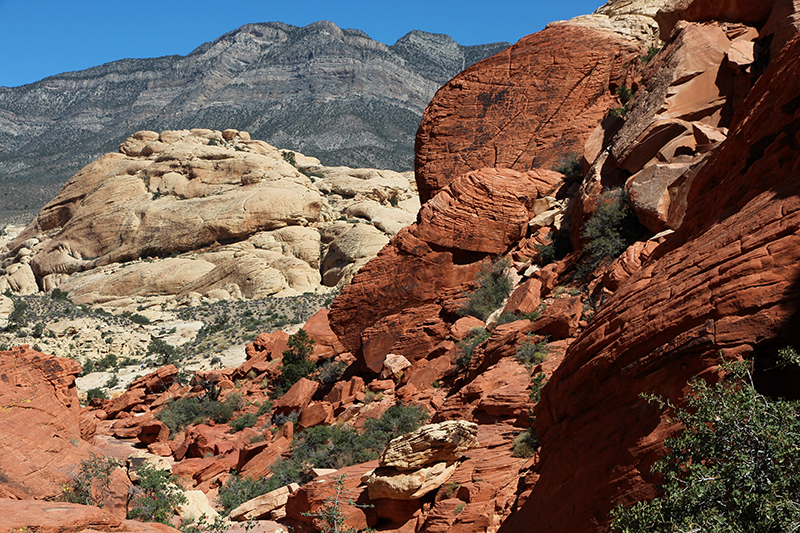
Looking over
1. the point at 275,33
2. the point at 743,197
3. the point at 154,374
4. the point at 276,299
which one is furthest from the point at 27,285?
the point at 275,33

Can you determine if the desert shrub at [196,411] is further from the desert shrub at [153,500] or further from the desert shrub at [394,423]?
the desert shrub at [394,423]

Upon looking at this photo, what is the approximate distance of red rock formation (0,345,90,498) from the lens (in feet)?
34.2

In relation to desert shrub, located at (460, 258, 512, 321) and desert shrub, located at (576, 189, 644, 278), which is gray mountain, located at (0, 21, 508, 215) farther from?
desert shrub, located at (576, 189, 644, 278)

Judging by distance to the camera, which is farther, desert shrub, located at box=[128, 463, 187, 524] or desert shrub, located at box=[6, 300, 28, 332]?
desert shrub, located at box=[6, 300, 28, 332]

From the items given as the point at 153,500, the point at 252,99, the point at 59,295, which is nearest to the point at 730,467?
the point at 153,500

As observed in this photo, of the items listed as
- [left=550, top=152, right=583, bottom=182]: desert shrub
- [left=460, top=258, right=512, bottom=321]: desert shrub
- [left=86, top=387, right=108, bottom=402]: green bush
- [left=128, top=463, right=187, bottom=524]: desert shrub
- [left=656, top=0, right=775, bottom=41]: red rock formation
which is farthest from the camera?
[left=86, top=387, right=108, bottom=402]: green bush

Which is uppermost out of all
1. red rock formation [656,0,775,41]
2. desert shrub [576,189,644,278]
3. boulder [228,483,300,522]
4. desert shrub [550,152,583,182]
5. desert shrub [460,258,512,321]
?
red rock formation [656,0,775,41]

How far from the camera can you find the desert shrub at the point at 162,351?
32312mm

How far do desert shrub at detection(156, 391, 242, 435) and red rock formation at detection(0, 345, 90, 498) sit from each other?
621cm

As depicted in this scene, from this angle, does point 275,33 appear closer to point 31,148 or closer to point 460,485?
point 31,148

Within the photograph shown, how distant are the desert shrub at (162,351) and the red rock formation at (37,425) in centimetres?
1772

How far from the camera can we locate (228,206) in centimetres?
5100

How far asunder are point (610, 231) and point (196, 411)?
50.6ft

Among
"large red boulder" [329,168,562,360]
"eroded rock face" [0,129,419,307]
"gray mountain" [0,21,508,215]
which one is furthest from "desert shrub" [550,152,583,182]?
"gray mountain" [0,21,508,215]
